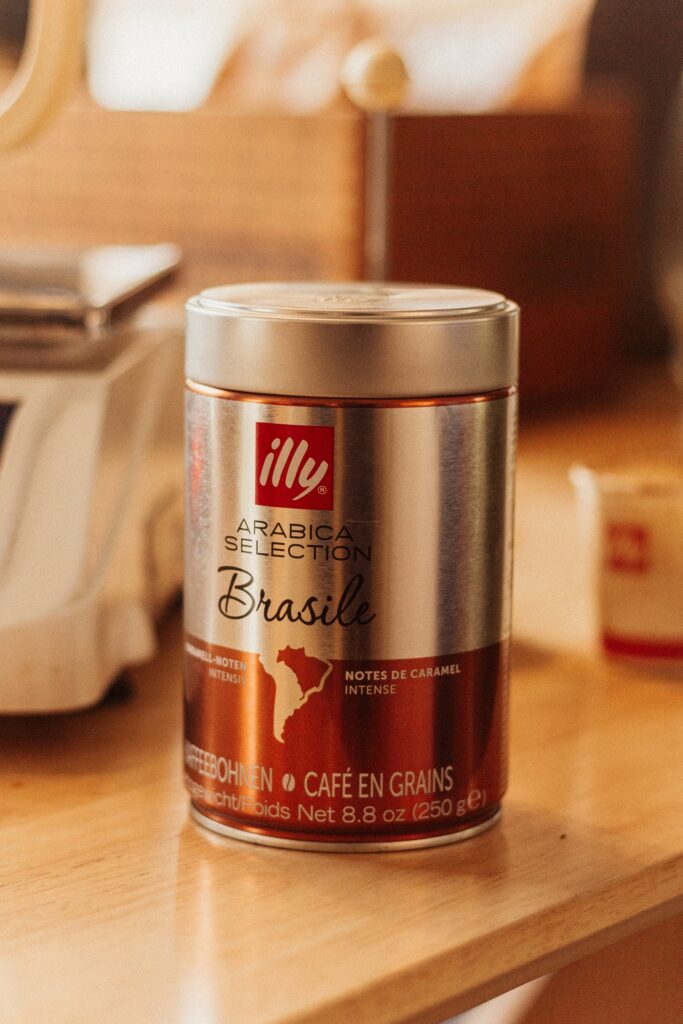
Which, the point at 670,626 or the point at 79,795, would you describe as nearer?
the point at 79,795

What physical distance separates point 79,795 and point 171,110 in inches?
25.2

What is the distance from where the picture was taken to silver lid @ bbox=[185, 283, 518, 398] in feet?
1.34

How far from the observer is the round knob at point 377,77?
655 mm

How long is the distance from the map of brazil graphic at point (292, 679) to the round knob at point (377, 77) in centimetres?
34

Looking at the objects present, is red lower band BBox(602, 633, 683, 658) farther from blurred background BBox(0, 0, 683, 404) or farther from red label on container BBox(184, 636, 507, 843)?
blurred background BBox(0, 0, 683, 404)

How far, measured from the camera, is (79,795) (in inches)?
19.8

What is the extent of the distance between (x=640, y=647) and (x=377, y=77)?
0.30 metres

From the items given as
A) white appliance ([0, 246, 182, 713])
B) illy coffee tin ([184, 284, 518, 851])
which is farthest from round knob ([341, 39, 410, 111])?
illy coffee tin ([184, 284, 518, 851])

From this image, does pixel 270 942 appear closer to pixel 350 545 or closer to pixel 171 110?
pixel 350 545

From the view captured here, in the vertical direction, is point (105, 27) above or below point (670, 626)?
above

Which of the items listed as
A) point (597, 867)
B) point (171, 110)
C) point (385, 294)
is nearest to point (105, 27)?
point (171, 110)

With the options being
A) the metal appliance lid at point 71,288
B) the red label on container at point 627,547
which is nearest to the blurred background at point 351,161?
the metal appliance lid at point 71,288

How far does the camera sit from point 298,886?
1.40ft

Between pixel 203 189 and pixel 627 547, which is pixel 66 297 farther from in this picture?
pixel 203 189
